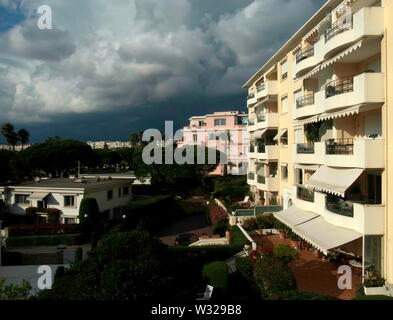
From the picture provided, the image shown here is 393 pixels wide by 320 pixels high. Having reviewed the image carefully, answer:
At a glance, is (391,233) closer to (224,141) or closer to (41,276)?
(41,276)

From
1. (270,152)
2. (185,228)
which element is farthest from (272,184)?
(185,228)

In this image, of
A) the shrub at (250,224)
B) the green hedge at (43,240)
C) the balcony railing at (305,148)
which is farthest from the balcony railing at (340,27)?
the green hedge at (43,240)

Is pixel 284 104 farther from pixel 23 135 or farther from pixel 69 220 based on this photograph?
pixel 23 135

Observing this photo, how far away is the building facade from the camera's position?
3675 centimetres

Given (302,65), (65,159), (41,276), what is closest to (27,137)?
(65,159)

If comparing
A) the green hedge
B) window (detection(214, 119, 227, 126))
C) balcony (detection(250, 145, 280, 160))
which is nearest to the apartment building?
balcony (detection(250, 145, 280, 160))

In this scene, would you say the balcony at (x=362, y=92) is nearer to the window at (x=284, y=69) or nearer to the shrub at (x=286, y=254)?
the shrub at (x=286, y=254)

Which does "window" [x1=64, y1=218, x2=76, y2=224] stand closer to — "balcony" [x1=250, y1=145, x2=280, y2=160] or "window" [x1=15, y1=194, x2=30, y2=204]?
"window" [x1=15, y1=194, x2=30, y2=204]

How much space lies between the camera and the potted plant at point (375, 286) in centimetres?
1388

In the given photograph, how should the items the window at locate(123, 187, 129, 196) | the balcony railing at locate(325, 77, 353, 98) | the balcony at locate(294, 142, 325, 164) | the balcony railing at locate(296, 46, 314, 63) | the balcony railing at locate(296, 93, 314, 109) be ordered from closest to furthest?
the balcony railing at locate(325, 77, 353, 98) < the balcony at locate(294, 142, 325, 164) < the balcony railing at locate(296, 46, 314, 63) < the balcony railing at locate(296, 93, 314, 109) < the window at locate(123, 187, 129, 196)

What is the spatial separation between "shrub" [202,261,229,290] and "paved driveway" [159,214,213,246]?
1629 cm

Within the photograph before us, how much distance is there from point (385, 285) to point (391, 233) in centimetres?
218

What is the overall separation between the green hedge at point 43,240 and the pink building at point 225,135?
42.0 m

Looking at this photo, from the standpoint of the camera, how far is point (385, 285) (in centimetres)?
1430
